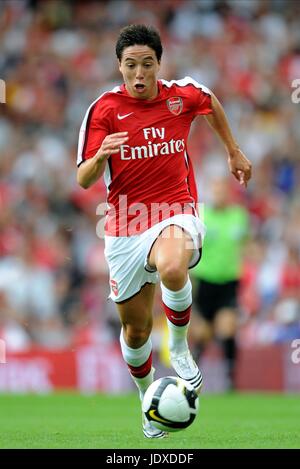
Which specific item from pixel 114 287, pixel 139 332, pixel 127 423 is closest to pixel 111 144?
pixel 114 287

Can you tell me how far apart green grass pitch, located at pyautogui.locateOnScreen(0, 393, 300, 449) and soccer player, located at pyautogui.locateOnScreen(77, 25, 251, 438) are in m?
0.45

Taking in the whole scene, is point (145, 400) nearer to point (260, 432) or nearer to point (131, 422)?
point (260, 432)

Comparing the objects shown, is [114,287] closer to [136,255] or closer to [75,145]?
[136,255]

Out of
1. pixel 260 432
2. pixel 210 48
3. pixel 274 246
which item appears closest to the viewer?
pixel 260 432

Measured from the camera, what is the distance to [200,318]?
13.0 metres

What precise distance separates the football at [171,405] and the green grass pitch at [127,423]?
0.14m

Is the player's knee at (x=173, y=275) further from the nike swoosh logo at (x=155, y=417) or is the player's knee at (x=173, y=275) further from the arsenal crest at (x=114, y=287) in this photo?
the nike swoosh logo at (x=155, y=417)

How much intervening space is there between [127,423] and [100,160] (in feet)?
8.92

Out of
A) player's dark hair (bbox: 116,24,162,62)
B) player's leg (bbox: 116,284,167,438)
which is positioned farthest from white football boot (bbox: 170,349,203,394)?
player's dark hair (bbox: 116,24,162,62)

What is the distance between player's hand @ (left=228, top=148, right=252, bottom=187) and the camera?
26.0 ft

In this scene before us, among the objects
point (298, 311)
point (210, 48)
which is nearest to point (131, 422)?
point (298, 311)

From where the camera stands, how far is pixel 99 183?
16.4 metres

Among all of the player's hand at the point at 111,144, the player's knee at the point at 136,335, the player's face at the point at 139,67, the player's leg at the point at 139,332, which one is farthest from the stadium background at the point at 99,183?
the player's hand at the point at 111,144
